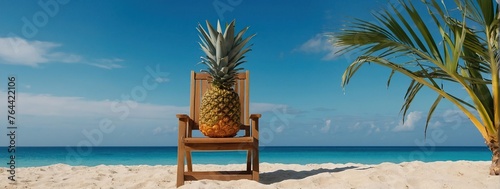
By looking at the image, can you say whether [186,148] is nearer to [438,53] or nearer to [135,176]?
[135,176]

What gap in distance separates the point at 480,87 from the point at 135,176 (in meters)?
3.61

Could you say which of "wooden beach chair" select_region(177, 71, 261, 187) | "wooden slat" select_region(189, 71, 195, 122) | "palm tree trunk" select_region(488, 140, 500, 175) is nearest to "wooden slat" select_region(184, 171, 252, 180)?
"wooden beach chair" select_region(177, 71, 261, 187)

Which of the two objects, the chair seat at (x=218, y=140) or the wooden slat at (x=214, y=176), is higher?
the chair seat at (x=218, y=140)

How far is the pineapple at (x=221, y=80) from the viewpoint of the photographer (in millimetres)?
3904

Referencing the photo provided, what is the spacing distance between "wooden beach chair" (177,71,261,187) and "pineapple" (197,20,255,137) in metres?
0.17

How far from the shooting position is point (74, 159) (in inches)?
727

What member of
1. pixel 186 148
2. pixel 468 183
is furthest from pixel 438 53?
pixel 186 148

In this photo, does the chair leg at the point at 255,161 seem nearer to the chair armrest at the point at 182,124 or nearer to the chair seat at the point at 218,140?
the chair seat at the point at 218,140

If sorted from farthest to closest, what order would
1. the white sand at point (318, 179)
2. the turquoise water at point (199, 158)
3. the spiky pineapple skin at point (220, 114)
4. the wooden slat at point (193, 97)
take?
the turquoise water at point (199, 158) < the wooden slat at point (193, 97) < the spiky pineapple skin at point (220, 114) < the white sand at point (318, 179)

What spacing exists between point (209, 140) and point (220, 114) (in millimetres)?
331

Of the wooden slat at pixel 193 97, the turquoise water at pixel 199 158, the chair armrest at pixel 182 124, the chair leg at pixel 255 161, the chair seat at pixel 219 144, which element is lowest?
the turquoise water at pixel 199 158

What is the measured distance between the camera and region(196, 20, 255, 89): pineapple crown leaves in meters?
4.04

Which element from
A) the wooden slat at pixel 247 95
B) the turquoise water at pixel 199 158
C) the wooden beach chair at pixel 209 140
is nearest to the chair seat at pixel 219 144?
the wooden beach chair at pixel 209 140

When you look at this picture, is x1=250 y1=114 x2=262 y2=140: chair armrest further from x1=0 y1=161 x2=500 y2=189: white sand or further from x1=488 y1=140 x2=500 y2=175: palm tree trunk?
x1=488 y1=140 x2=500 y2=175: palm tree trunk
